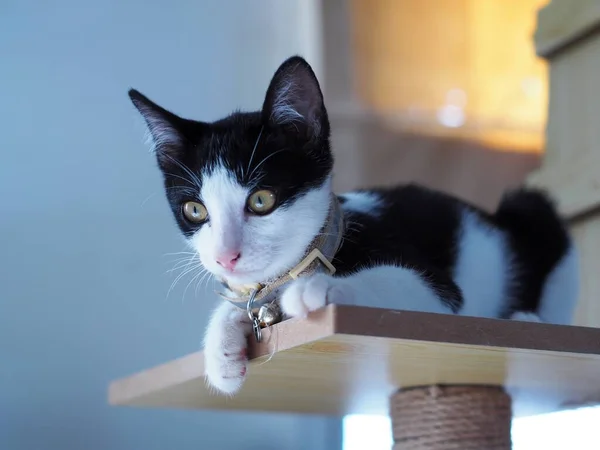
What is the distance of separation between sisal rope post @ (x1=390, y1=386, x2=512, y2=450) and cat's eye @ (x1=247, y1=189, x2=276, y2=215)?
0.39m

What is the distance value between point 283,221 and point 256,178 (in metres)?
0.06

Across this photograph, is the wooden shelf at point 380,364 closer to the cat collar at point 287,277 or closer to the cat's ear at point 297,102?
the cat collar at point 287,277

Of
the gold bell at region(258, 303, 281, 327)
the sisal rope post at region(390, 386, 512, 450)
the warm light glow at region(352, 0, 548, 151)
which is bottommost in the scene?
the sisal rope post at region(390, 386, 512, 450)

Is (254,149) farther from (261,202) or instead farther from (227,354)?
(227,354)

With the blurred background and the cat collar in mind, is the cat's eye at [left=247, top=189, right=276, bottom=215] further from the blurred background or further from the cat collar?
the blurred background

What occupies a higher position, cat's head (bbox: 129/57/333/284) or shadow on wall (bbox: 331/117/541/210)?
shadow on wall (bbox: 331/117/541/210)

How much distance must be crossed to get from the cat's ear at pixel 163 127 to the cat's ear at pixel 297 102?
127 mm

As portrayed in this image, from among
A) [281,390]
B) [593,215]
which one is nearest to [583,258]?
[593,215]

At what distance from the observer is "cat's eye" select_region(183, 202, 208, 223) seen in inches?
37.4

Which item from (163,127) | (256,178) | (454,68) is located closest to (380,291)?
(256,178)

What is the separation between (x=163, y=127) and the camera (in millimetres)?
1031

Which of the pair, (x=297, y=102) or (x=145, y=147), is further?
(x=145, y=147)

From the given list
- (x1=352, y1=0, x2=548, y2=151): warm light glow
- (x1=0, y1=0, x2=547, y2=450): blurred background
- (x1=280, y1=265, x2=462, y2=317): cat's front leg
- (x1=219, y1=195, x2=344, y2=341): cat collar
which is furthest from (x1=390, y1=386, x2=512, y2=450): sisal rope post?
(x1=352, y1=0, x2=548, y2=151): warm light glow

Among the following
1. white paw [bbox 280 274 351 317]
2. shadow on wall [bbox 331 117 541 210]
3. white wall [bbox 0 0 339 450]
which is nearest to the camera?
white paw [bbox 280 274 351 317]
